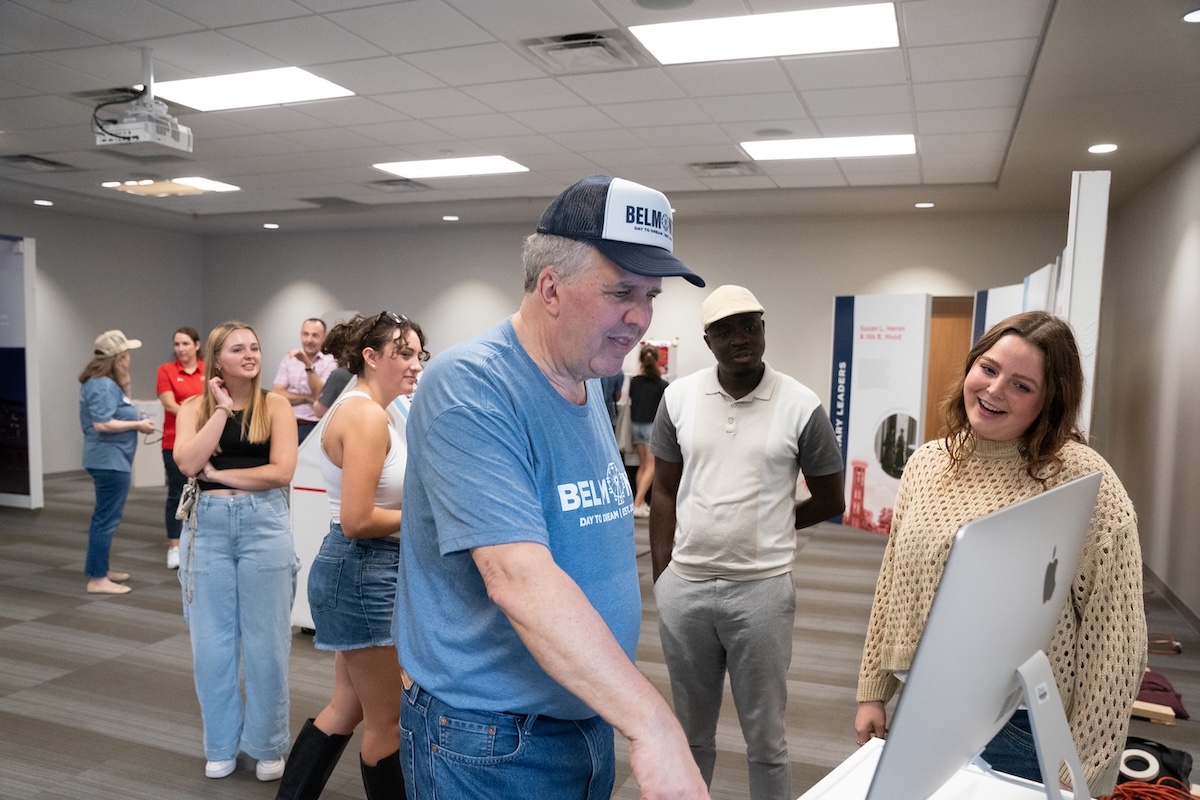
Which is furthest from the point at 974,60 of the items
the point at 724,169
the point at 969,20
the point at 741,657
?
the point at 741,657

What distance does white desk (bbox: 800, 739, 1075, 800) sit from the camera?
133 centimetres

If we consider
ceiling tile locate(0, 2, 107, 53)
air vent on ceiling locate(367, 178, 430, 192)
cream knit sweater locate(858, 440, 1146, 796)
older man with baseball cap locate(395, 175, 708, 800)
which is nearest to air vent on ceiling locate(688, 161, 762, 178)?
air vent on ceiling locate(367, 178, 430, 192)

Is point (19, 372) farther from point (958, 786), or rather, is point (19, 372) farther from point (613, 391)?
point (958, 786)

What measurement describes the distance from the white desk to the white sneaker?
232 centimetres

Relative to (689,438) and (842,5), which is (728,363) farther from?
(842,5)

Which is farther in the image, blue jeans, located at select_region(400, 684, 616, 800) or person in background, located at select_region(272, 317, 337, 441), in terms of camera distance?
person in background, located at select_region(272, 317, 337, 441)

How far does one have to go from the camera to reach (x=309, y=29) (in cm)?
419

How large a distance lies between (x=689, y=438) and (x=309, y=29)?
3.05 m

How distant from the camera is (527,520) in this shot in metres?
1.11

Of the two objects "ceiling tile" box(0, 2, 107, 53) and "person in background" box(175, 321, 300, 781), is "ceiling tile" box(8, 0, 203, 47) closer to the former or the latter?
"ceiling tile" box(0, 2, 107, 53)

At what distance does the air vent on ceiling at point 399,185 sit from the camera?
8055 millimetres

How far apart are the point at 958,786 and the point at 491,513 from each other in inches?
35.2

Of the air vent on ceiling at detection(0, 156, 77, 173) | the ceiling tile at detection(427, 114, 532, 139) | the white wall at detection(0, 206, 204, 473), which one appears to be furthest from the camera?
the white wall at detection(0, 206, 204, 473)

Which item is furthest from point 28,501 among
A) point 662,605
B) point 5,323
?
point 662,605
